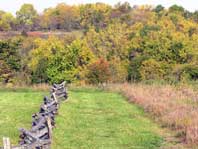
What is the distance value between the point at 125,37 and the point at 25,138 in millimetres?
57132

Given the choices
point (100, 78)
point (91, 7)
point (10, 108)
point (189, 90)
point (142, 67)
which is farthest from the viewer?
point (91, 7)

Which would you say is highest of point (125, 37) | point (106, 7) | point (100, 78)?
point (106, 7)

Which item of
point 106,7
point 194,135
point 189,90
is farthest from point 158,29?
point 194,135

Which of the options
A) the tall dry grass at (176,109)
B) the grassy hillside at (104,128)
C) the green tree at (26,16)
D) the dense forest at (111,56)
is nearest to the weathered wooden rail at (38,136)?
the grassy hillside at (104,128)

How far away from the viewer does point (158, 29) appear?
6494cm

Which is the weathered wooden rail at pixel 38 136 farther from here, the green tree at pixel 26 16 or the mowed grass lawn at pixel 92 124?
the green tree at pixel 26 16

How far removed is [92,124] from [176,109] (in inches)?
128

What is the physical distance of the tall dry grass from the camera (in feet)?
40.2

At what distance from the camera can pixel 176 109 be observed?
53.0ft

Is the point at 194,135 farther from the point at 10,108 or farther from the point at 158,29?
the point at 158,29

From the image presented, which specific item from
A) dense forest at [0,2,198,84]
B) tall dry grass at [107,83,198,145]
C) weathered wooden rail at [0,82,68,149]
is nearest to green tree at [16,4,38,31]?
dense forest at [0,2,198,84]

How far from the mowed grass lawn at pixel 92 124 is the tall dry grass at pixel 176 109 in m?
0.42

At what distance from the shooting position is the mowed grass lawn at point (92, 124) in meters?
11.6

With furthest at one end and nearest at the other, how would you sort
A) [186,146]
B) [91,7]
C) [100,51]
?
[91,7] < [100,51] < [186,146]
